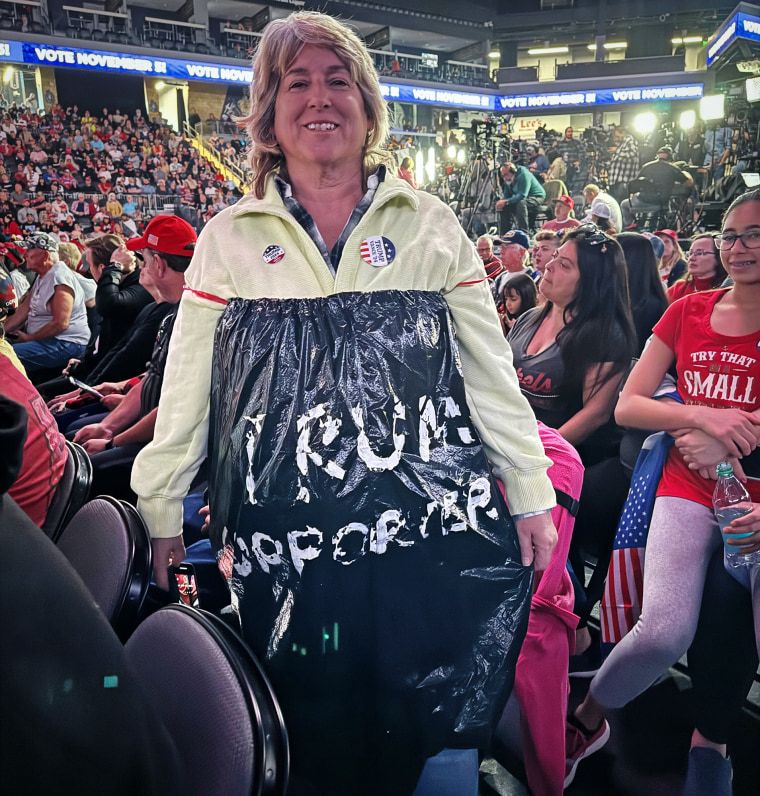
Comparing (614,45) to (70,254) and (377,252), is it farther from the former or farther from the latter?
(377,252)

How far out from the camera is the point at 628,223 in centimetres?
1028

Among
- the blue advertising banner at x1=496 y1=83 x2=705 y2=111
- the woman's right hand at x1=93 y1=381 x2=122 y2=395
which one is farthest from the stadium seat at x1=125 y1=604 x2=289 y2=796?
the blue advertising banner at x1=496 y1=83 x2=705 y2=111

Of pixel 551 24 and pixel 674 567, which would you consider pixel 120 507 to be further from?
pixel 551 24

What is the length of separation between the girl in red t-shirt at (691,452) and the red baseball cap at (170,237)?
1.84 m

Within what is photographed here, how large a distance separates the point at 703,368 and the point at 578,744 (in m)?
1.04

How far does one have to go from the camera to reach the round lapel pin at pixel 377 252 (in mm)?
1124

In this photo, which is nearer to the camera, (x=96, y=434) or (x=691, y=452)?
(x=691, y=452)

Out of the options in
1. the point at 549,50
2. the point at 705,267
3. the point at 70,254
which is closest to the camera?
the point at 705,267

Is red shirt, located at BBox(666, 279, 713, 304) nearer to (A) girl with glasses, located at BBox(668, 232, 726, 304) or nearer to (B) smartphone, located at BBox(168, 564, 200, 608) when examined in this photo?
(A) girl with glasses, located at BBox(668, 232, 726, 304)

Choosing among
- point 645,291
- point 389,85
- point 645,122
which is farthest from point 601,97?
point 645,291

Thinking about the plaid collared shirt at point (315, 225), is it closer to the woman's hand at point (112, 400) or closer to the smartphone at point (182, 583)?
the smartphone at point (182, 583)

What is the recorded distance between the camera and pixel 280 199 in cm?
117

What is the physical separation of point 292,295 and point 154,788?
0.73 m

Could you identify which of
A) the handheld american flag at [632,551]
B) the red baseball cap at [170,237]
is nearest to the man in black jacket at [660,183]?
the red baseball cap at [170,237]
